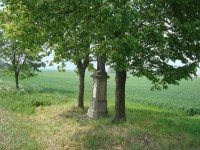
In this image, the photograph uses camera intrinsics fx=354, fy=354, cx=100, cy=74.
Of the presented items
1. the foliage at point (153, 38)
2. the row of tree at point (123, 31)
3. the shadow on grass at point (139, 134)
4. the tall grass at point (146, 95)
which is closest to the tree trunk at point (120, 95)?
the row of tree at point (123, 31)

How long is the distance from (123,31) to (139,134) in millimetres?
4358

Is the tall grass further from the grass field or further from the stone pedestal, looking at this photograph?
the stone pedestal

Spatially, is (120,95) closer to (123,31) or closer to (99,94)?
(99,94)

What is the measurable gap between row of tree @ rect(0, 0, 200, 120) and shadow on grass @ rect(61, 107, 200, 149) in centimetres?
123

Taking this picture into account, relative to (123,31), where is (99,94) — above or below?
below

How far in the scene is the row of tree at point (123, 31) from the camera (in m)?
13.1

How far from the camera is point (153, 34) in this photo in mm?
14008

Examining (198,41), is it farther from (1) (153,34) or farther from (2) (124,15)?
(2) (124,15)

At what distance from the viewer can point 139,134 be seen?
48.2 feet

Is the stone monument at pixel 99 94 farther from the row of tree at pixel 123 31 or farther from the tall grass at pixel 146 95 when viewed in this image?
the tall grass at pixel 146 95

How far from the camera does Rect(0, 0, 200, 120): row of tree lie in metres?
13.1

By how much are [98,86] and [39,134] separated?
4490 millimetres

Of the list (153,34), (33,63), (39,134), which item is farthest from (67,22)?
(33,63)

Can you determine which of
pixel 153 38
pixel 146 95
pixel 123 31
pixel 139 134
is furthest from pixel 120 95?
pixel 146 95
